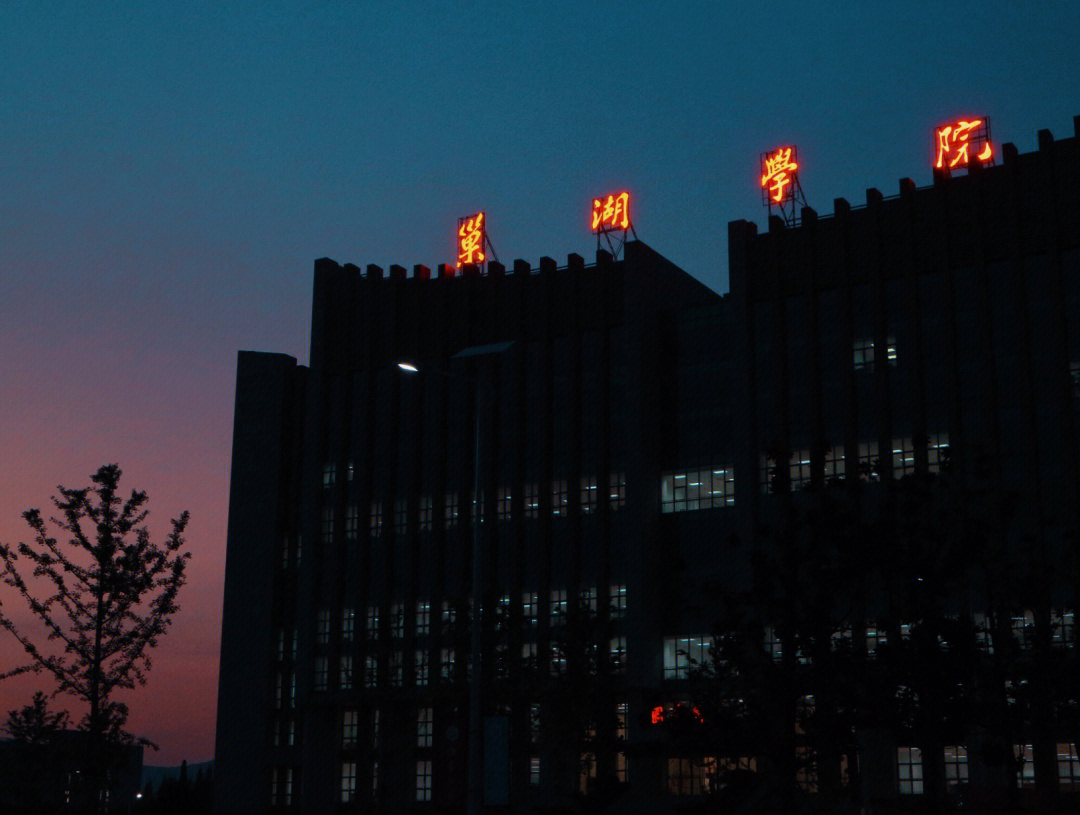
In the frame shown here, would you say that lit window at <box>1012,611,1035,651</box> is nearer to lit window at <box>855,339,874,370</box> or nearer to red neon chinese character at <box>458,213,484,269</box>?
lit window at <box>855,339,874,370</box>

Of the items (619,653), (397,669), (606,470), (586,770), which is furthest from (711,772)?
(397,669)

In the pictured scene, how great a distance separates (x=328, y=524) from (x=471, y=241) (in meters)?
18.1

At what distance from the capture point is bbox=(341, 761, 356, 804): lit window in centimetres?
6962

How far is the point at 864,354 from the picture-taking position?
200ft

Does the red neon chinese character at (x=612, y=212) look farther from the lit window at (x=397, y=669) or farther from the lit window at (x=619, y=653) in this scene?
the lit window at (x=397, y=669)

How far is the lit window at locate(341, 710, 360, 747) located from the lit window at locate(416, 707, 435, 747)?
147 inches

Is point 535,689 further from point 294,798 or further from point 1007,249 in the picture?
point 1007,249

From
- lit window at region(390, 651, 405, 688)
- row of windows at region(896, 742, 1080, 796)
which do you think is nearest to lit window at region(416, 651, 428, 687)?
lit window at region(390, 651, 405, 688)

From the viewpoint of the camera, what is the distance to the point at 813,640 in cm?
3906

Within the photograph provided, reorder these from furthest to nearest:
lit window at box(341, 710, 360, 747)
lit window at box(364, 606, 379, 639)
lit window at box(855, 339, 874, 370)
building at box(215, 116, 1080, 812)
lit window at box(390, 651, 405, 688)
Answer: lit window at box(364, 606, 379, 639), lit window at box(341, 710, 360, 747), lit window at box(390, 651, 405, 688), lit window at box(855, 339, 874, 370), building at box(215, 116, 1080, 812)

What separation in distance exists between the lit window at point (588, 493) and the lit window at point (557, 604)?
4297mm

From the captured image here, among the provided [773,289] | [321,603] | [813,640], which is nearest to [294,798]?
[321,603]

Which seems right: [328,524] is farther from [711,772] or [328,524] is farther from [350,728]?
[711,772]

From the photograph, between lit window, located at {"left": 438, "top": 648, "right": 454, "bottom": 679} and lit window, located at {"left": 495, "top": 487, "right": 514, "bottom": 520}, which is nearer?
lit window, located at {"left": 438, "top": 648, "right": 454, "bottom": 679}
